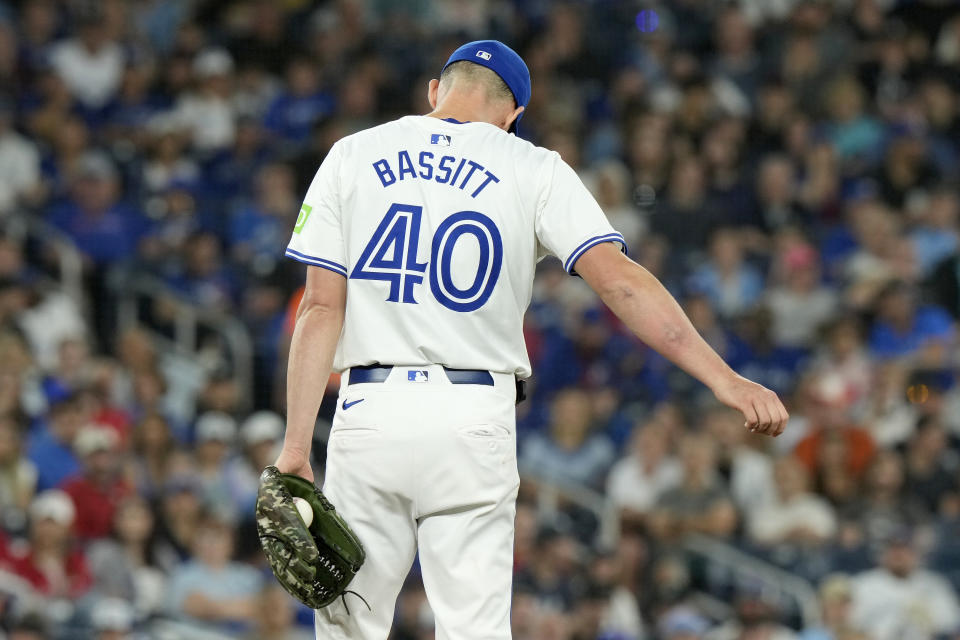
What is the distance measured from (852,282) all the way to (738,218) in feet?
3.96

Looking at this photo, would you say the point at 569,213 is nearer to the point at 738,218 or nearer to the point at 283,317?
the point at 283,317

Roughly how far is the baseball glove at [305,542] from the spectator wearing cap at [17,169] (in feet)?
27.6

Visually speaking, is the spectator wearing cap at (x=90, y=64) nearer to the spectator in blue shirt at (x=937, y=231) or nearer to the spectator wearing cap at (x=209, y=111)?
the spectator wearing cap at (x=209, y=111)

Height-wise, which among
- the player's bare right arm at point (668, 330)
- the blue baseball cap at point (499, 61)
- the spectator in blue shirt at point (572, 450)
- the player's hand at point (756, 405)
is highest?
the blue baseball cap at point (499, 61)

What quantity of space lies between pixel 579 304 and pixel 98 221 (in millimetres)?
3698

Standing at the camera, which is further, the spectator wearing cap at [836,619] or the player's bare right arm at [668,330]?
the spectator wearing cap at [836,619]

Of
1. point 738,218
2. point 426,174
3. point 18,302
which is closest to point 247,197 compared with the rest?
point 18,302

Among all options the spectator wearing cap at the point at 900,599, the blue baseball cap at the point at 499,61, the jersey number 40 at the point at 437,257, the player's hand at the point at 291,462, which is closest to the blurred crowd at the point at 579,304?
the spectator wearing cap at the point at 900,599

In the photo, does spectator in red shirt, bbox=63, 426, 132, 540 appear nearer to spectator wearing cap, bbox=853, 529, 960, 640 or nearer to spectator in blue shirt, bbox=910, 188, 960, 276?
spectator wearing cap, bbox=853, 529, 960, 640

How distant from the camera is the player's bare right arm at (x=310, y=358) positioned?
410 cm

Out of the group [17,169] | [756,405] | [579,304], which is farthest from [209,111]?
[756,405]

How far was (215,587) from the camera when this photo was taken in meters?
8.93

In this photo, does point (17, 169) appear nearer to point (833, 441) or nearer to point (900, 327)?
point (833, 441)

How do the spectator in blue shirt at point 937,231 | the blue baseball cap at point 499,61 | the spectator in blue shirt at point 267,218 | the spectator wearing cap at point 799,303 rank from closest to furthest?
the blue baseball cap at point 499,61 < the spectator wearing cap at point 799,303 < the spectator in blue shirt at point 267,218 < the spectator in blue shirt at point 937,231
